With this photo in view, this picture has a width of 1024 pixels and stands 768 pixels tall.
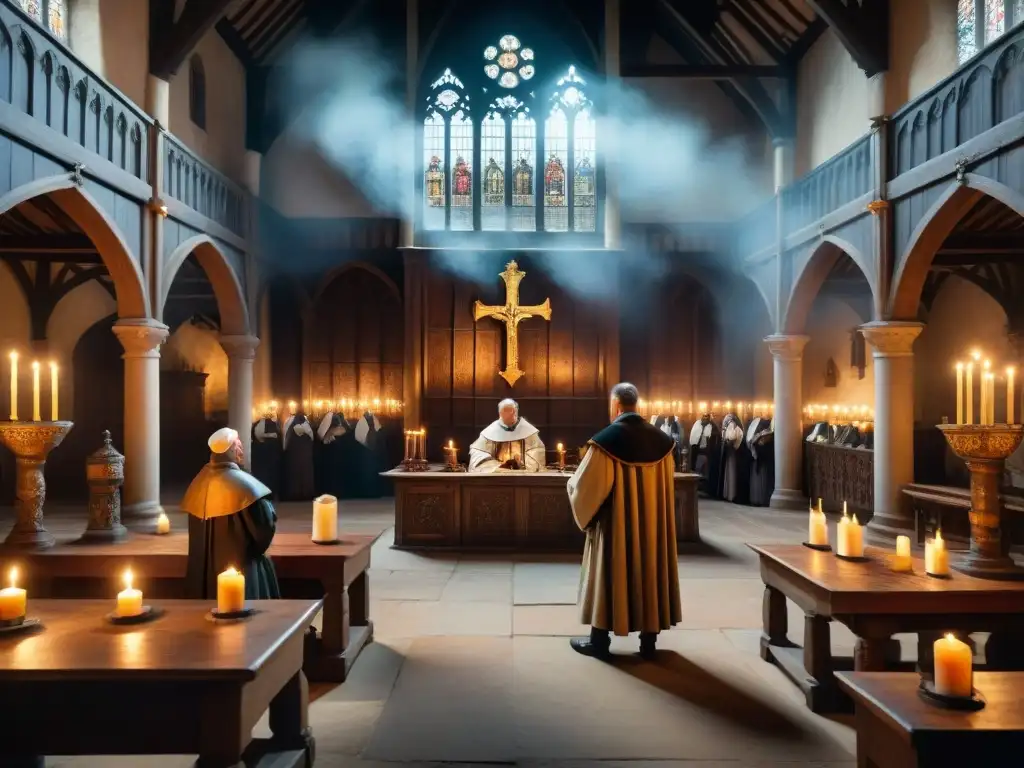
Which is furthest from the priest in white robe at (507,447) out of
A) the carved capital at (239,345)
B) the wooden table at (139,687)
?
the wooden table at (139,687)

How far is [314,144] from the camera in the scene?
1617cm

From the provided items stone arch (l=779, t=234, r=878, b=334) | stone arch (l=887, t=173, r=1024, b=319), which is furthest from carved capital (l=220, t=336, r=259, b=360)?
stone arch (l=887, t=173, r=1024, b=319)

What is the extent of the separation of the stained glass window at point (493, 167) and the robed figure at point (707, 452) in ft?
18.9

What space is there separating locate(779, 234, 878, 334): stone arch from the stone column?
1467 millimetres

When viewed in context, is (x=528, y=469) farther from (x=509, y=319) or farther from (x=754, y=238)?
(x=754, y=238)

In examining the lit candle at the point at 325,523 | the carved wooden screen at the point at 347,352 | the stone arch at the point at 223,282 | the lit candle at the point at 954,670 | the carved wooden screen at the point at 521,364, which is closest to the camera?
the lit candle at the point at 954,670

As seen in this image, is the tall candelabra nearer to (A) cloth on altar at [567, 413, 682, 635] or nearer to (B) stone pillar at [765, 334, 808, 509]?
(A) cloth on altar at [567, 413, 682, 635]

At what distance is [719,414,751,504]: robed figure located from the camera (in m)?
14.2

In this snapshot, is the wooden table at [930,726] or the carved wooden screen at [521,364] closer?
the wooden table at [930,726]

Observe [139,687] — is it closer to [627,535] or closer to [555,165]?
[627,535]

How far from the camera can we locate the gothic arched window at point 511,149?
15.7 metres

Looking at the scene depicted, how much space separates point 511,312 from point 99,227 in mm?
7105

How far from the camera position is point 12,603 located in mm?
3205

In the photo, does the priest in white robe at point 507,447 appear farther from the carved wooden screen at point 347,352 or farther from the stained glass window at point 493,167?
the stained glass window at point 493,167
